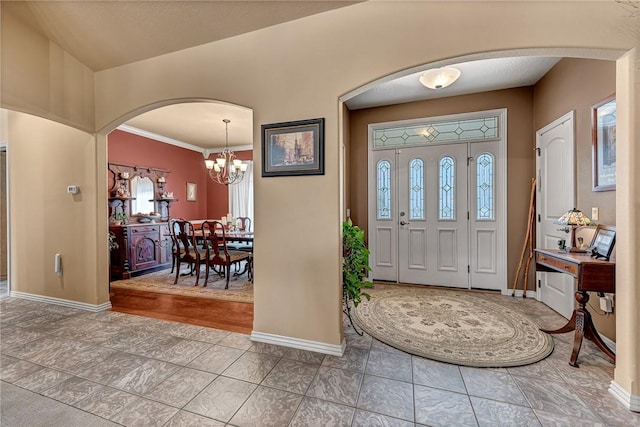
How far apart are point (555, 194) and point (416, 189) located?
5.20ft

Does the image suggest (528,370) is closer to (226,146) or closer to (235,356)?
(235,356)

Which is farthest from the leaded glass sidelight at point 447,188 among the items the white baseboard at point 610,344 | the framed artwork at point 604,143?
the white baseboard at point 610,344

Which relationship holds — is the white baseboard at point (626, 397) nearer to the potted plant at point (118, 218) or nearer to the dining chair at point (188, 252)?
the dining chair at point (188, 252)

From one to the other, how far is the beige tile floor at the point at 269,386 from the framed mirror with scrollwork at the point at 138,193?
268 centimetres

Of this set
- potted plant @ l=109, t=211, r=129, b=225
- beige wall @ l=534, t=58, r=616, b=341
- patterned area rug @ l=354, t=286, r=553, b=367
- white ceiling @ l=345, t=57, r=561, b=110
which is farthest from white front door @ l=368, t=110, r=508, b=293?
potted plant @ l=109, t=211, r=129, b=225

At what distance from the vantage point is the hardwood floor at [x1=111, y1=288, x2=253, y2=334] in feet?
9.07

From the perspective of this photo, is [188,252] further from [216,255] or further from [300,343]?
[300,343]

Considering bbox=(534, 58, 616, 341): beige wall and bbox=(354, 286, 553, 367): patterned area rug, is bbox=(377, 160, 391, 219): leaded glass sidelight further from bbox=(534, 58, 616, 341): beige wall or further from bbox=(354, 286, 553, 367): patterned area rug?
bbox=(534, 58, 616, 341): beige wall

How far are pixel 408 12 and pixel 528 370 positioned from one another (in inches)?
108

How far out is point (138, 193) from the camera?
5129 mm

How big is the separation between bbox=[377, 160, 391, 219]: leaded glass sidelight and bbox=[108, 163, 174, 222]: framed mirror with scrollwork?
13.9 feet

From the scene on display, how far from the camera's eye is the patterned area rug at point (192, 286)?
142 inches

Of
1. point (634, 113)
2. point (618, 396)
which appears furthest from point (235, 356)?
point (634, 113)

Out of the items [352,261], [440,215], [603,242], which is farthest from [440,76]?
[352,261]
